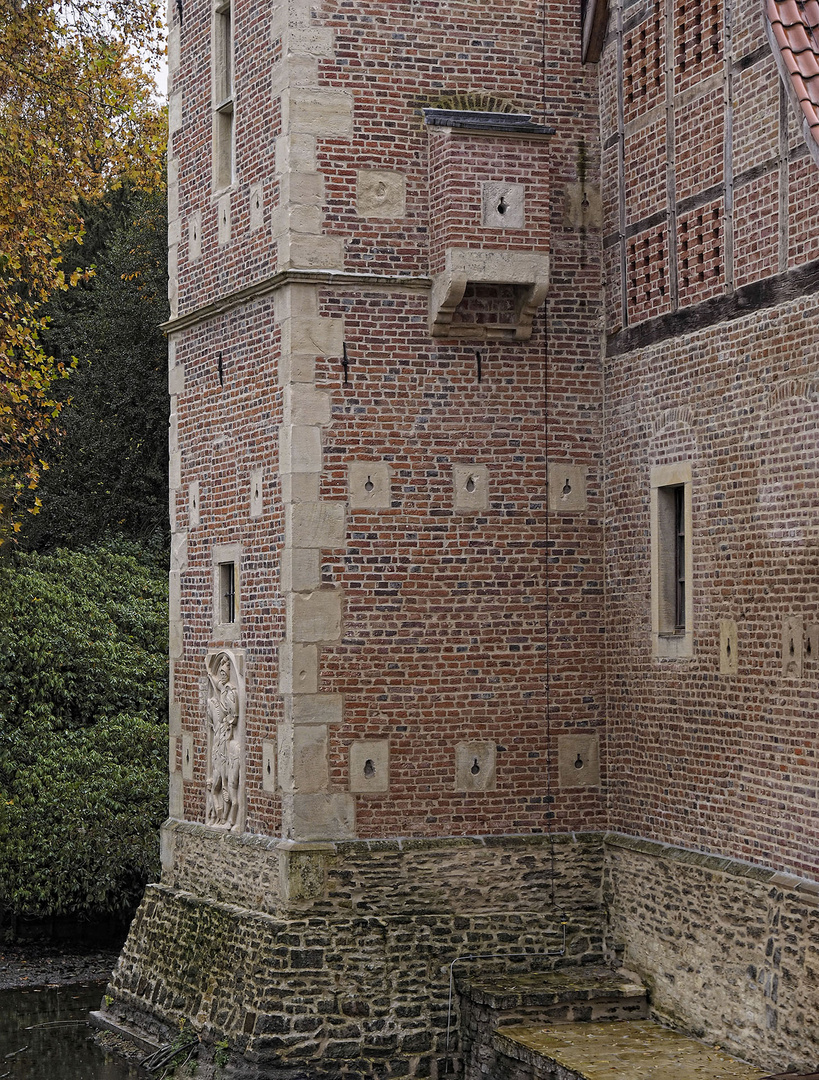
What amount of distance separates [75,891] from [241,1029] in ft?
21.5

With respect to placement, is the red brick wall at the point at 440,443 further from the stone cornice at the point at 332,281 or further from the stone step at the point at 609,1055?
the stone step at the point at 609,1055

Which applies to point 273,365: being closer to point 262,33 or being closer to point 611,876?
point 262,33

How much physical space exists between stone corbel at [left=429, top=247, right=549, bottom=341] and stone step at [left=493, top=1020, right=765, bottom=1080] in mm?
5215

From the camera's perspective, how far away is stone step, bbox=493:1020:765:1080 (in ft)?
34.8

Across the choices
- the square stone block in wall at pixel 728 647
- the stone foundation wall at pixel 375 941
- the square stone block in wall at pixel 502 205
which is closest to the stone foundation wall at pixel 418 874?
the stone foundation wall at pixel 375 941

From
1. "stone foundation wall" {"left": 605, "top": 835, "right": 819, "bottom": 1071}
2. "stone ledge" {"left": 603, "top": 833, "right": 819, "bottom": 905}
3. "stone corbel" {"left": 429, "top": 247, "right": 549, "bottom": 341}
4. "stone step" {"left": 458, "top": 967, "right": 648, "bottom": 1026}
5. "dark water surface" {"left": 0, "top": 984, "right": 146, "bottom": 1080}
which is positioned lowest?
"dark water surface" {"left": 0, "top": 984, "right": 146, "bottom": 1080}

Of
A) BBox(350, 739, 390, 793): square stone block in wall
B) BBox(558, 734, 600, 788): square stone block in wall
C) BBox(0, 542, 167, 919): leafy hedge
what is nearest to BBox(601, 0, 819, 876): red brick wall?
BBox(558, 734, 600, 788): square stone block in wall

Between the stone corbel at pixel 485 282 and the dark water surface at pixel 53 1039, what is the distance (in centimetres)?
643

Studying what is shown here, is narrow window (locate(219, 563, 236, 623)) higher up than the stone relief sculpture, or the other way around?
narrow window (locate(219, 563, 236, 623))

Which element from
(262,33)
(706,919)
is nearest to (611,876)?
(706,919)

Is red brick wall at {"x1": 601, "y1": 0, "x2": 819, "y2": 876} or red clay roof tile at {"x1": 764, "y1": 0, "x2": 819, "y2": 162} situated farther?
red brick wall at {"x1": 601, "y1": 0, "x2": 819, "y2": 876}

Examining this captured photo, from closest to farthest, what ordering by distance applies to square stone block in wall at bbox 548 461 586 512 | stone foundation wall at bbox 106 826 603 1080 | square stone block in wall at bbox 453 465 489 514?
stone foundation wall at bbox 106 826 603 1080 < square stone block in wall at bbox 453 465 489 514 < square stone block in wall at bbox 548 461 586 512

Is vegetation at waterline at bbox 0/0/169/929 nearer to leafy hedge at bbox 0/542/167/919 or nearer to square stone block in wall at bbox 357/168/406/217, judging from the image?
leafy hedge at bbox 0/542/167/919

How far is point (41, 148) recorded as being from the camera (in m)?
21.3
